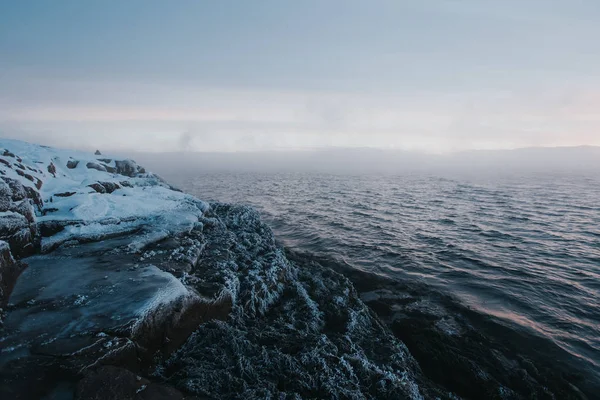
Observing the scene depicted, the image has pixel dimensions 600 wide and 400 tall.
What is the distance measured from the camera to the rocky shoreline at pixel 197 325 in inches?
218

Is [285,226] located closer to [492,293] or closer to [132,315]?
[492,293]

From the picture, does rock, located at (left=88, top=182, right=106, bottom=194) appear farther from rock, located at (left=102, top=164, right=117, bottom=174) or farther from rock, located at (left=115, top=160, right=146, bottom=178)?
rock, located at (left=115, top=160, right=146, bottom=178)

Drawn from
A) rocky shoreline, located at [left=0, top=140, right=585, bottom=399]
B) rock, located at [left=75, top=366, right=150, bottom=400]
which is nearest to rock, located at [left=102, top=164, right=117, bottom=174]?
rocky shoreline, located at [left=0, top=140, right=585, bottom=399]

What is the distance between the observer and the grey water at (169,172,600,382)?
10484mm

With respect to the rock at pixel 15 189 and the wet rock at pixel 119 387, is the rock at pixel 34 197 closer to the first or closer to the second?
the rock at pixel 15 189

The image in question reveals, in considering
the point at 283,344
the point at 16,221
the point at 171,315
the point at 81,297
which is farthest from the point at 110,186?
the point at 283,344

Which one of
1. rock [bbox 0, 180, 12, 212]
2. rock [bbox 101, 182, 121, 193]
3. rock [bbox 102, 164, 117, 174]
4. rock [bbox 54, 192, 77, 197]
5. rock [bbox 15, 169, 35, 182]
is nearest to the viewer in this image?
rock [bbox 0, 180, 12, 212]

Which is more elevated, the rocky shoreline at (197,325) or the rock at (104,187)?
the rock at (104,187)

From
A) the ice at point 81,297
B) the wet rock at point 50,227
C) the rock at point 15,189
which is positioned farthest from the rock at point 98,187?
the ice at point 81,297

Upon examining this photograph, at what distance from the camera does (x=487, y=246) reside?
Answer: 16.9 m

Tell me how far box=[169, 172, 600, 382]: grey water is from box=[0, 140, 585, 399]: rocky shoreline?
209cm

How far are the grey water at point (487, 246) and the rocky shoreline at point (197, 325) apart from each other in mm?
2093

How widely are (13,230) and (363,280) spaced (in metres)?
13.0

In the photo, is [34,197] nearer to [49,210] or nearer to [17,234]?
[49,210]
